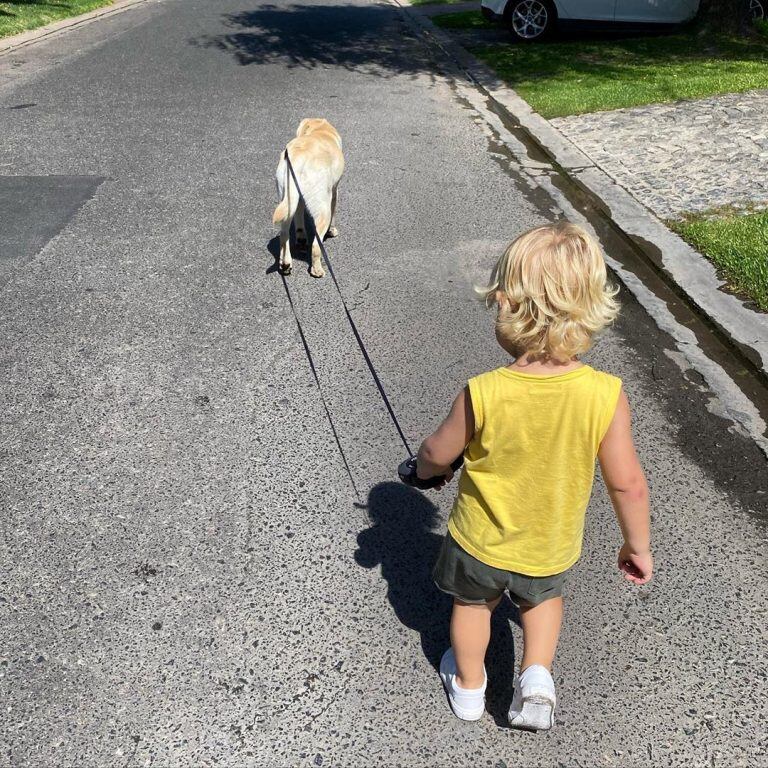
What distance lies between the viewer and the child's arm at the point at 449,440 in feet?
6.98

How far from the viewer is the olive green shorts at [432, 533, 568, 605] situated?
90.7 inches

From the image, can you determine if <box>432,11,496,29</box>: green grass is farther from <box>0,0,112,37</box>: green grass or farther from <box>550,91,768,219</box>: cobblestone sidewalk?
<box>0,0,112,37</box>: green grass

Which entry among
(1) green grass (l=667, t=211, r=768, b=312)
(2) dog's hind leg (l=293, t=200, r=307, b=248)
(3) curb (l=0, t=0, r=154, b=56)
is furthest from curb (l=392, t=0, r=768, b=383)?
(3) curb (l=0, t=0, r=154, b=56)

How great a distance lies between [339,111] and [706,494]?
8017mm

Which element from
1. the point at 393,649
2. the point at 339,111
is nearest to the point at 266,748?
the point at 393,649

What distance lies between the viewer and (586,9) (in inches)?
524

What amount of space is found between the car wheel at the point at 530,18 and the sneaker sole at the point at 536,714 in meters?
13.4

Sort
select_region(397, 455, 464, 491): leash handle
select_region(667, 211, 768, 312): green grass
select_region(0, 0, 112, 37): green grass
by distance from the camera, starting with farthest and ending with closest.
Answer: select_region(0, 0, 112, 37): green grass < select_region(667, 211, 768, 312): green grass < select_region(397, 455, 464, 491): leash handle

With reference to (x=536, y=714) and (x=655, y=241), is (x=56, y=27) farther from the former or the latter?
(x=536, y=714)

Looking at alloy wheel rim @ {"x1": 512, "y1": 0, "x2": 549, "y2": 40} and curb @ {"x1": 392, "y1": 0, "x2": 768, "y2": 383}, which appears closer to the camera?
curb @ {"x1": 392, "y1": 0, "x2": 768, "y2": 383}

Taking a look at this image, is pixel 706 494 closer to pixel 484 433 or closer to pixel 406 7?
pixel 484 433

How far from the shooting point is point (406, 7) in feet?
62.5

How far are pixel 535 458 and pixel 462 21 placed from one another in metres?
16.1

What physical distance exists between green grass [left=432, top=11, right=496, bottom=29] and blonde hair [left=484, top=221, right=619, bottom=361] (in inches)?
587
